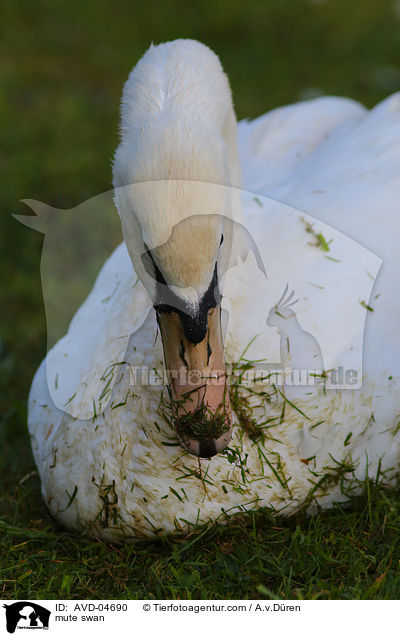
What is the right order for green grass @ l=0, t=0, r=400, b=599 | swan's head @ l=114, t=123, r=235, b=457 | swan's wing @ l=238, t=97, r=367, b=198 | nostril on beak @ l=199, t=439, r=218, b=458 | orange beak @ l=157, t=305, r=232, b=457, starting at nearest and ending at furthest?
swan's head @ l=114, t=123, r=235, b=457 → orange beak @ l=157, t=305, r=232, b=457 → nostril on beak @ l=199, t=439, r=218, b=458 → green grass @ l=0, t=0, r=400, b=599 → swan's wing @ l=238, t=97, r=367, b=198

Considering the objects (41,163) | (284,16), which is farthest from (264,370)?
(284,16)

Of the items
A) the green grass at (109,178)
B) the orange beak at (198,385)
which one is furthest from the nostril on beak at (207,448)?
the green grass at (109,178)

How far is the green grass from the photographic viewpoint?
321 cm

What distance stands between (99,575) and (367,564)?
103cm

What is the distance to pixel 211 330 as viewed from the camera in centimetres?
289

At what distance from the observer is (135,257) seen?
3.06 metres

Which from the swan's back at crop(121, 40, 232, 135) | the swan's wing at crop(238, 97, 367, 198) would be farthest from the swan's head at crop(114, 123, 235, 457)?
the swan's wing at crop(238, 97, 367, 198)

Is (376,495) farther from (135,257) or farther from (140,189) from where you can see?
(140,189)
